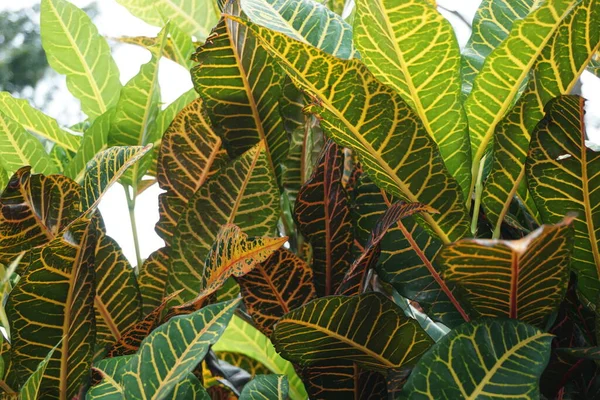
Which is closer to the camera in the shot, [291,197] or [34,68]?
[291,197]

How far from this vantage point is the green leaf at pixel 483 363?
44 cm

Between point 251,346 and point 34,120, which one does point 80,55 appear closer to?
point 34,120

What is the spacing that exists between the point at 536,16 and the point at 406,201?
17 centimetres

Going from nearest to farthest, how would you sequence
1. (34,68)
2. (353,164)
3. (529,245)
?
(529,245) → (353,164) → (34,68)

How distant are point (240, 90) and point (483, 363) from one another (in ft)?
1.02

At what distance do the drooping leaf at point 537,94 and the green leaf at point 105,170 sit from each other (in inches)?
11.0

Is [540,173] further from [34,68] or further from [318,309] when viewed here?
[34,68]

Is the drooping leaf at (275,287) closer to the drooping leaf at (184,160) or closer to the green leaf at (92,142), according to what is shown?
the drooping leaf at (184,160)

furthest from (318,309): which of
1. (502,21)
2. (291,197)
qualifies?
(502,21)

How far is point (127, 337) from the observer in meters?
0.56

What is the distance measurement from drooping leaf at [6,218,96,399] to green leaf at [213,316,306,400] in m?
0.23

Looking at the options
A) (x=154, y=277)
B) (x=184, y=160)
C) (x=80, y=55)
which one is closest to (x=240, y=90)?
(x=184, y=160)

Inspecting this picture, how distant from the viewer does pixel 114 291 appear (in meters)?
0.59

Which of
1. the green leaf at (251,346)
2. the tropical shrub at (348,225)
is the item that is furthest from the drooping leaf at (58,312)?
the green leaf at (251,346)
